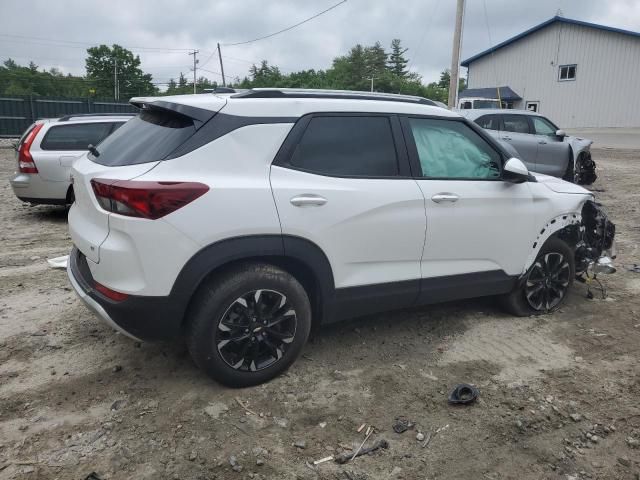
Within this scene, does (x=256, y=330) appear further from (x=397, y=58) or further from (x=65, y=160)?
(x=397, y=58)

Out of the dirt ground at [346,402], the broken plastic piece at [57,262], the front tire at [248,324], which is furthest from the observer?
the broken plastic piece at [57,262]

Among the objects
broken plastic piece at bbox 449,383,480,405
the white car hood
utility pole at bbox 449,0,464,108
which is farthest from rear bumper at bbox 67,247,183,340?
utility pole at bbox 449,0,464,108

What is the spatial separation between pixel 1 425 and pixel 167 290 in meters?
1.21

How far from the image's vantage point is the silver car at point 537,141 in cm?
1159

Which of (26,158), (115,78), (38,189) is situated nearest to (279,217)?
(38,189)

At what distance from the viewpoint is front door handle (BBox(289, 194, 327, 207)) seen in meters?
3.20

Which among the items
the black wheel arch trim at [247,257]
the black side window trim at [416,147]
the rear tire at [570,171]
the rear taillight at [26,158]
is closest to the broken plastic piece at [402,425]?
the black wheel arch trim at [247,257]

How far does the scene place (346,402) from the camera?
3.26 m

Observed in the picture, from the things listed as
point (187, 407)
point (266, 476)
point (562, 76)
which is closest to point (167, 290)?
point (187, 407)

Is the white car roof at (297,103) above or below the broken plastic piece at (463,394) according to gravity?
above

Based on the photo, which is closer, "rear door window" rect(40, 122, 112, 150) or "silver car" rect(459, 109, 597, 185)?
"rear door window" rect(40, 122, 112, 150)

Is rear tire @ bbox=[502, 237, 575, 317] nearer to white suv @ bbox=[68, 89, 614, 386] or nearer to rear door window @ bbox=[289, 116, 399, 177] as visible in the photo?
white suv @ bbox=[68, 89, 614, 386]

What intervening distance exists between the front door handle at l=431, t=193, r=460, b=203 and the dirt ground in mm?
1116

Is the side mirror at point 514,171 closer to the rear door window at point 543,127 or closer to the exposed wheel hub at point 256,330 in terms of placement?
the exposed wheel hub at point 256,330
